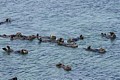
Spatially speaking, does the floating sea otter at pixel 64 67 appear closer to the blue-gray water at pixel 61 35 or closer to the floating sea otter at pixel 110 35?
the blue-gray water at pixel 61 35

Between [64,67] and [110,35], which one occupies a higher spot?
[110,35]

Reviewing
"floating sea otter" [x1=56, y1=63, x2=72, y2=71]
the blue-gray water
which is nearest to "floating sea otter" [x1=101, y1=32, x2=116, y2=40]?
the blue-gray water

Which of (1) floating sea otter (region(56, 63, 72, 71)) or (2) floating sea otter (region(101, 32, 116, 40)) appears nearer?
(1) floating sea otter (region(56, 63, 72, 71))

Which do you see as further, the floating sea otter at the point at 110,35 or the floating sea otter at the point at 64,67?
the floating sea otter at the point at 110,35

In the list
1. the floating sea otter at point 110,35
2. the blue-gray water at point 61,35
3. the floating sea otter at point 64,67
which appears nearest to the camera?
the blue-gray water at point 61,35

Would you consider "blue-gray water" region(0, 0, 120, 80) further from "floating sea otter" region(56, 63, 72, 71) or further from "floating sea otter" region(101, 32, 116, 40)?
"floating sea otter" region(101, 32, 116, 40)

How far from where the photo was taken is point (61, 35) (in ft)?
386

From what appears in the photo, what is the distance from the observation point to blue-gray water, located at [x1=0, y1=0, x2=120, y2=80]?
9631 centimetres

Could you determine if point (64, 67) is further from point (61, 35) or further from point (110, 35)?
point (110, 35)

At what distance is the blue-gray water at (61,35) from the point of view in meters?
96.3

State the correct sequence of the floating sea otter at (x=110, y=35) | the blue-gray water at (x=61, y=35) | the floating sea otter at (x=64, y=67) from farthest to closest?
1. the floating sea otter at (x=110, y=35)
2. the floating sea otter at (x=64, y=67)
3. the blue-gray water at (x=61, y=35)

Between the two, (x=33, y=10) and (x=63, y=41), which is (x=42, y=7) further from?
(x=63, y=41)

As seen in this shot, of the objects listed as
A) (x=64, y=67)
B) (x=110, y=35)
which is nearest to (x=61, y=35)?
(x=110, y=35)

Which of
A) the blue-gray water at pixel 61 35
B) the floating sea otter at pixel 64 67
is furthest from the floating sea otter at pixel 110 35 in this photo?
the floating sea otter at pixel 64 67
